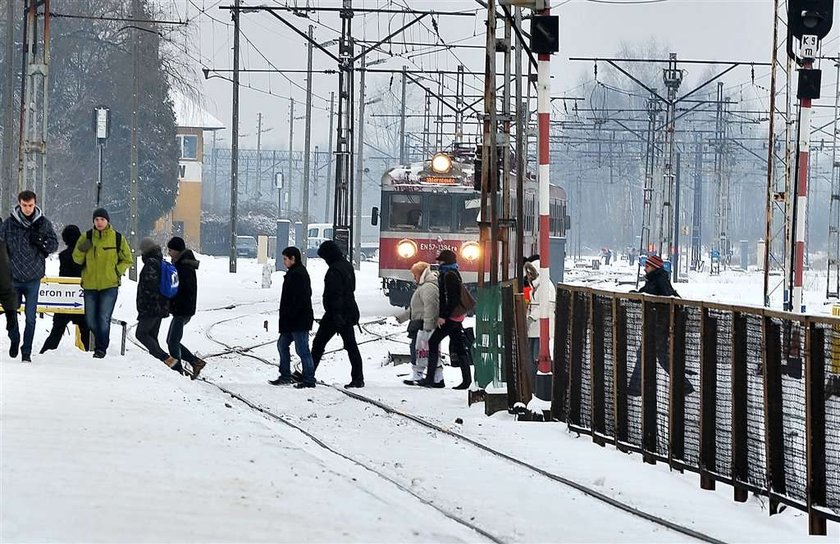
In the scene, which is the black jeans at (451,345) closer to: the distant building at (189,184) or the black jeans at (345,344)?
the black jeans at (345,344)

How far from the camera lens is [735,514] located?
33.1ft

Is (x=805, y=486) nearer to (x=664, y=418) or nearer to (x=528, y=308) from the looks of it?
(x=664, y=418)

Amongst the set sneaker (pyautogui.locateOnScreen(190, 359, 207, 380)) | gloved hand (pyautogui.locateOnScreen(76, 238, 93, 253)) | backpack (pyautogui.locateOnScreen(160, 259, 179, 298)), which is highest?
gloved hand (pyautogui.locateOnScreen(76, 238, 93, 253))

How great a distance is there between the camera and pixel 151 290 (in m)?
17.1

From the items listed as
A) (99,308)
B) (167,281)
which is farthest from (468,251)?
(99,308)

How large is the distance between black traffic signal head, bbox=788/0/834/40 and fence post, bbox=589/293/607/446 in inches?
295

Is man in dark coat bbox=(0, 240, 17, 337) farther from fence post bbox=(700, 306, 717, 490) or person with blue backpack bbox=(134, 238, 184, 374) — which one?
fence post bbox=(700, 306, 717, 490)

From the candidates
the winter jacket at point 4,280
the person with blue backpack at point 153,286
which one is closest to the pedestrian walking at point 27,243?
the person with blue backpack at point 153,286

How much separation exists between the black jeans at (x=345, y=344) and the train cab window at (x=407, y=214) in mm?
15916

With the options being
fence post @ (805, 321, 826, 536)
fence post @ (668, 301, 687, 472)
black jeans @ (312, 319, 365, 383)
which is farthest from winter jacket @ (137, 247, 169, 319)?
fence post @ (805, 321, 826, 536)

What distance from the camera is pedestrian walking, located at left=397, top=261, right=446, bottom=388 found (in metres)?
17.9

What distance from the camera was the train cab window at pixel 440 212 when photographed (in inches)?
1320

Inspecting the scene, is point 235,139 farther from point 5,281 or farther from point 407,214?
point 5,281

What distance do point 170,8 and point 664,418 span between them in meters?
48.1
